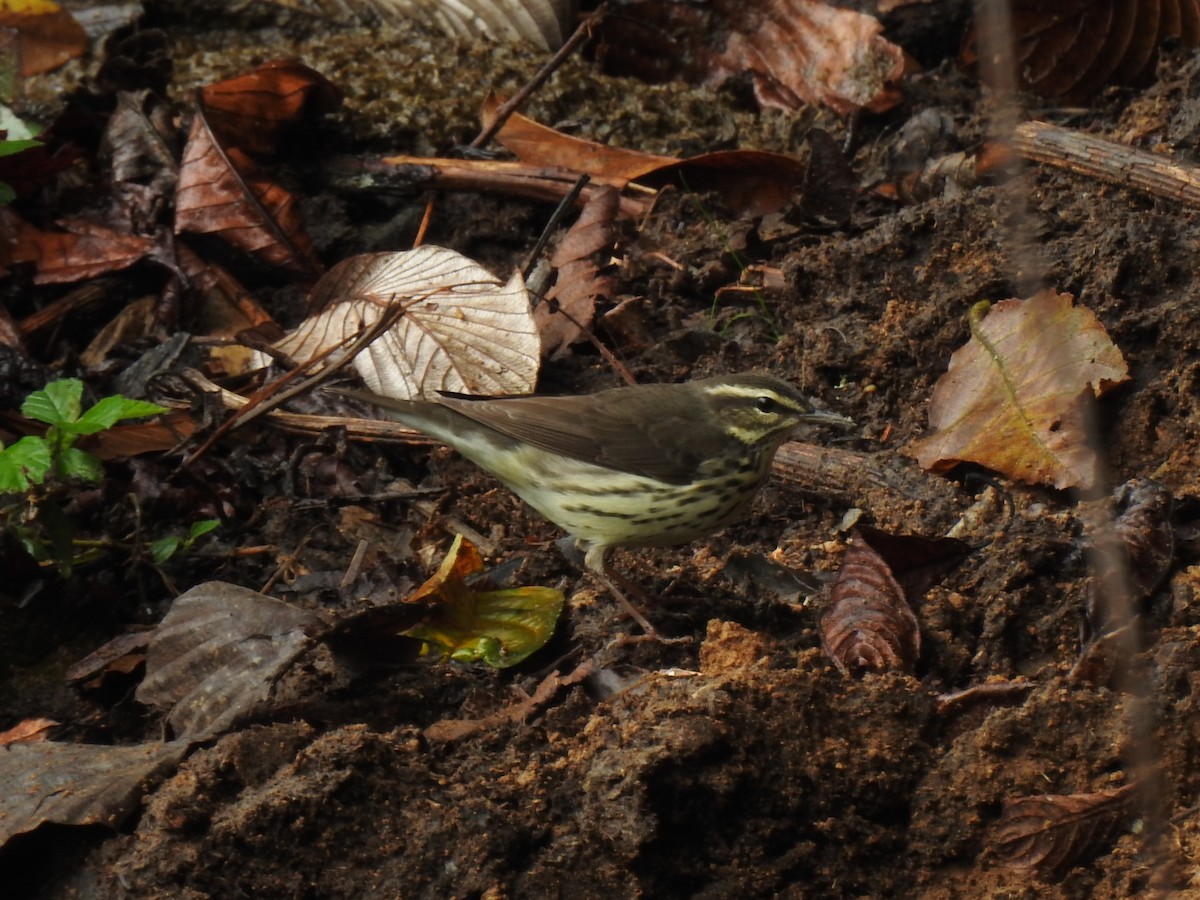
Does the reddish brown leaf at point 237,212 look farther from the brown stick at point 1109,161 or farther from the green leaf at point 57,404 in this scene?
the brown stick at point 1109,161

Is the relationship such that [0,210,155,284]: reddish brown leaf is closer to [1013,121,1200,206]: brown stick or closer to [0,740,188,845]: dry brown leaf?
[0,740,188,845]: dry brown leaf

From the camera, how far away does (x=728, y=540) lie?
460 centimetres

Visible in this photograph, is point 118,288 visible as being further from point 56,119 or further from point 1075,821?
point 1075,821

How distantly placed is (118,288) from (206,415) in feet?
3.49

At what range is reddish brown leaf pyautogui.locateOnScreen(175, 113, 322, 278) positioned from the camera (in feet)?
19.1

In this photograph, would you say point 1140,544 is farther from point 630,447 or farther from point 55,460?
point 55,460

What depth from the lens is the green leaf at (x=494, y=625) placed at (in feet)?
13.0

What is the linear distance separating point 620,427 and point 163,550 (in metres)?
1.55

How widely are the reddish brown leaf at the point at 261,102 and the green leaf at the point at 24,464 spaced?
2.34 meters

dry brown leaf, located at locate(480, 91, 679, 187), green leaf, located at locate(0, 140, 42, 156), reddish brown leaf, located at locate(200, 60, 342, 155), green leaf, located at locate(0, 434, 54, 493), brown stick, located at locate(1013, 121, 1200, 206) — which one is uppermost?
brown stick, located at locate(1013, 121, 1200, 206)

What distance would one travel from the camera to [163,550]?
4.55 metres

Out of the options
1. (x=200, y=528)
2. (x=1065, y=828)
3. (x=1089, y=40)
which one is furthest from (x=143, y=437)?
(x=1089, y=40)

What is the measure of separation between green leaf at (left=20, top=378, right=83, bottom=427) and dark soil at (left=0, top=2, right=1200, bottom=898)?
598mm

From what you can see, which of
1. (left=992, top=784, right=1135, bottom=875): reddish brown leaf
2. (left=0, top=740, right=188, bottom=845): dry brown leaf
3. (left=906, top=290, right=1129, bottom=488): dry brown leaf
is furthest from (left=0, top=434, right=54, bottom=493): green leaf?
(left=992, top=784, right=1135, bottom=875): reddish brown leaf
